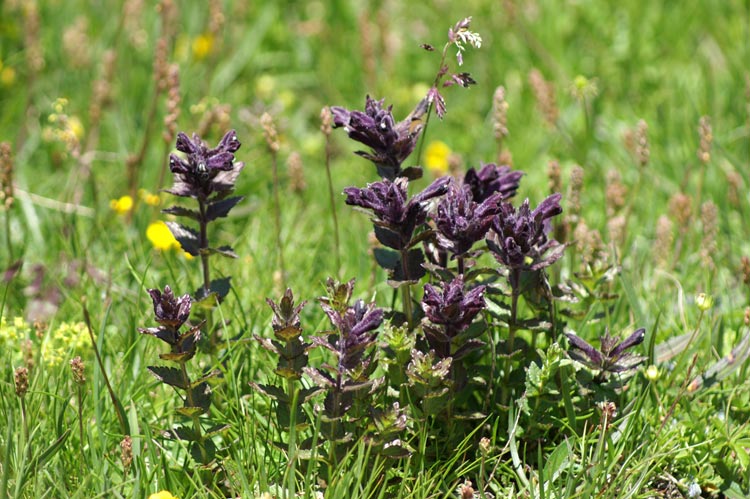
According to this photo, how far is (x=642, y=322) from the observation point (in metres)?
2.84

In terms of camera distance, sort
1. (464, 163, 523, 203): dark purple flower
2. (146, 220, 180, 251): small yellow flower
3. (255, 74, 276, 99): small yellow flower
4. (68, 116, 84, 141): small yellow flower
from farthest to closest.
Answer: (255, 74, 276, 99): small yellow flower
(68, 116, 84, 141): small yellow flower
(146, 220, 180, 251): small yellow flower
(464, 163, 523, 203): dark purple flower

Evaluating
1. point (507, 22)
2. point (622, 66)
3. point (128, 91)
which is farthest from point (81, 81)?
point (622, 66)

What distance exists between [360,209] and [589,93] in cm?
267

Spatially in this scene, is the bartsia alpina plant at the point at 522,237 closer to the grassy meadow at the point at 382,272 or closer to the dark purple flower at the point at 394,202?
the grassy meadow at the point at 382,272

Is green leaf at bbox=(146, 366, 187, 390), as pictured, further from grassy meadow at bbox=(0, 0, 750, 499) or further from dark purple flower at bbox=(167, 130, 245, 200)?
dark purple flower at bbox=(167, 130, 245, 200)

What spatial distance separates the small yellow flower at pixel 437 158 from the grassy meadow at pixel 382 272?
3cm

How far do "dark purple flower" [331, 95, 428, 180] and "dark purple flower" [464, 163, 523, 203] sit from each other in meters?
0.26

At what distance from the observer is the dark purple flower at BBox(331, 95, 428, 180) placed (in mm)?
2410

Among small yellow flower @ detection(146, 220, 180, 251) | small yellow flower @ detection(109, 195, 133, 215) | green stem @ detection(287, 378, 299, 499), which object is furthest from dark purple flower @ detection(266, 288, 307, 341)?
small yellow flower @ detection(109, 195, 133, 215)

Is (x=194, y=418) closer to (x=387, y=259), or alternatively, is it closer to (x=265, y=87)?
(x=387, y=259)

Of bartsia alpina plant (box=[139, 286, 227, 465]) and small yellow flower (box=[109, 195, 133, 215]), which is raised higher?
small yellow flower (box=[109, 195, 133, 215])

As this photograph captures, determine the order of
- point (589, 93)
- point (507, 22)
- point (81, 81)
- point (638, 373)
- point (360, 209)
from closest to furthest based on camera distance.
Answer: point (360, 209), point (638, 373), point (589, 93), point (81, 81), point (507, 22)

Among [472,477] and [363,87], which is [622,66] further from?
[472,477]

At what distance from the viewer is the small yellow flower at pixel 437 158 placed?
183 inches
